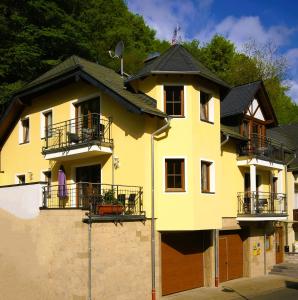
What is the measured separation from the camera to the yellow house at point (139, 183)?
51.9ft

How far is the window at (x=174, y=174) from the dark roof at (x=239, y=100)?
5.70 meters

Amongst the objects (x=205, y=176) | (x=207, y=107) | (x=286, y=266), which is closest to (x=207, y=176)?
(x=205, y=176)

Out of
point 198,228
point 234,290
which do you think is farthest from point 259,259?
Answer: point 198,228

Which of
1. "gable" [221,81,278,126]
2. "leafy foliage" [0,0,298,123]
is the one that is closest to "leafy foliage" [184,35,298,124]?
"leafy foliage" [0,0,298,123]

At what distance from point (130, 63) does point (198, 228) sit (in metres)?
23.1

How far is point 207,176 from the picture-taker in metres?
19.2

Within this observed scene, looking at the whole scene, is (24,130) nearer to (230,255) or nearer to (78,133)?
(78,133)

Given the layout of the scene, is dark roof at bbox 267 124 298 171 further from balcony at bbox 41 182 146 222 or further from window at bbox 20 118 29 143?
window at bbox 20 118 29 143

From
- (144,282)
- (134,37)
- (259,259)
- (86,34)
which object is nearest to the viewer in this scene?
(144,282)

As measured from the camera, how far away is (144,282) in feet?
54.6

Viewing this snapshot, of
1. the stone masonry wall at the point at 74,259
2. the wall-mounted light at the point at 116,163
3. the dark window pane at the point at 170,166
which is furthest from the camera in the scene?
the wall-mounted light at the point at 116,163

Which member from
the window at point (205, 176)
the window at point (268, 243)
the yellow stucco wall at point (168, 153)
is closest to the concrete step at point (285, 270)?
the window at point (268, 243)

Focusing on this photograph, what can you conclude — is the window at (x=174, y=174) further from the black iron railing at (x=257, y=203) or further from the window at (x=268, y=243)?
the window at (x=268, y=243)

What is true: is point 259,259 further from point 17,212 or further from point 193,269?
point 17,212
